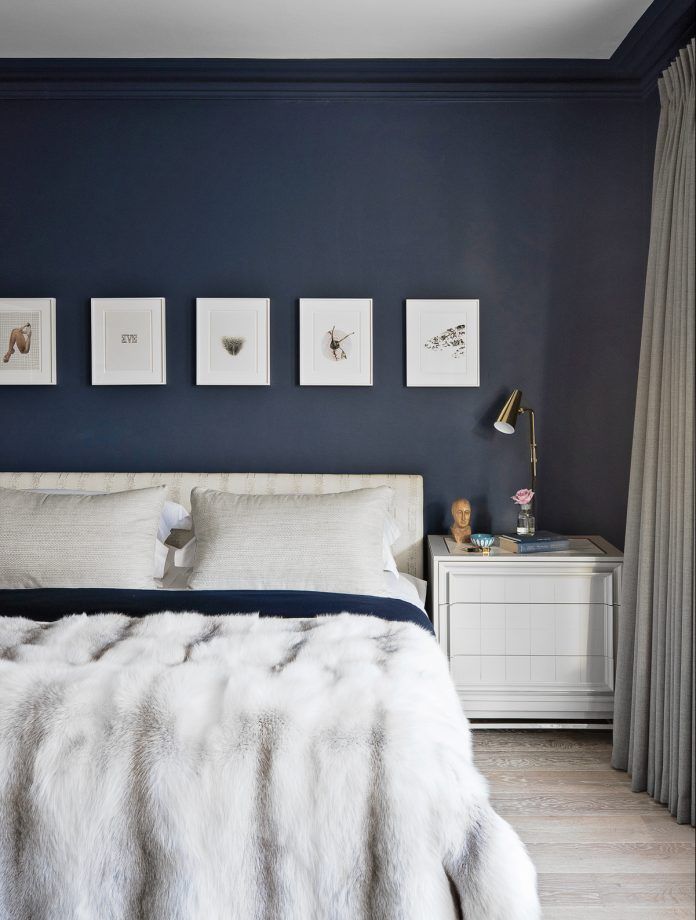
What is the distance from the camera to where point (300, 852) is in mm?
1338

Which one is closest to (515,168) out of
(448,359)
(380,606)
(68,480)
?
(448,359)

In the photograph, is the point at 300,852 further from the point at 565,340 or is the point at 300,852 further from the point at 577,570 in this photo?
the point at 565,340

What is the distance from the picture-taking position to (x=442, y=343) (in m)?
3.19

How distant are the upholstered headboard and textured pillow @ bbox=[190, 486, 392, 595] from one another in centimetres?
38

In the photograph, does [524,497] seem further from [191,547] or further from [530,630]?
[191,547]

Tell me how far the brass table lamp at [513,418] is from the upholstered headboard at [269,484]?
17.5 inches

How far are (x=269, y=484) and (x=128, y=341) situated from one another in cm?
92

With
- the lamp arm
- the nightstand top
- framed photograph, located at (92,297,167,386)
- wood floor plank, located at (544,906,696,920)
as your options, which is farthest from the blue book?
framed photograph, located at (92,297,167,386)

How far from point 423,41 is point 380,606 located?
233 cm

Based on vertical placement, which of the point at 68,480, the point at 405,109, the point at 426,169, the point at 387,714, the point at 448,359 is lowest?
the point at 387,714

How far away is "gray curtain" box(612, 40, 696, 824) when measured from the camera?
226 cm

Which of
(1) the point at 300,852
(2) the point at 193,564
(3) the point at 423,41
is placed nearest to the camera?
(1) the point at 300,852

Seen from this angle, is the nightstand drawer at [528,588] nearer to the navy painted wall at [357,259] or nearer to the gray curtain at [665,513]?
the gray curtain at [665,513]

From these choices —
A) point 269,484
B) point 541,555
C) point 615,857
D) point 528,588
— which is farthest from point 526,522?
point 615,857
